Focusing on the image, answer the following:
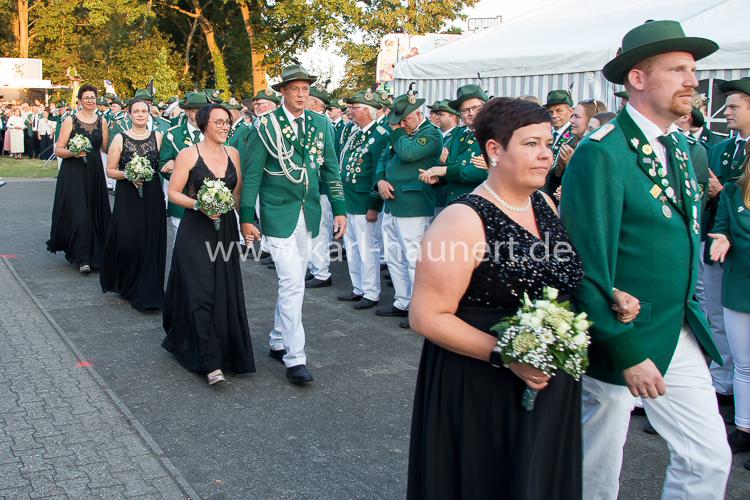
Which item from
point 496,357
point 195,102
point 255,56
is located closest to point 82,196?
point 195,102

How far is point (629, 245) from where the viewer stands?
10.7ft

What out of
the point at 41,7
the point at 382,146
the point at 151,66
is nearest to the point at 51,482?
the point at 382,146

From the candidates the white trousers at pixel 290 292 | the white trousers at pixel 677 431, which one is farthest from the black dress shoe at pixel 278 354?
the white trousers at pixel 677 431

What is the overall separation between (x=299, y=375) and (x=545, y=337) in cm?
378

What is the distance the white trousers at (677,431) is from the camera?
3.25 meters

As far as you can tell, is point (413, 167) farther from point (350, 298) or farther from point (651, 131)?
point (651, 131)

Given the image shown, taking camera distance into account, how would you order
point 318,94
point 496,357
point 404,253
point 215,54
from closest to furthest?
point 496,357 → point 404,253 → point 318,94 → point 215,54

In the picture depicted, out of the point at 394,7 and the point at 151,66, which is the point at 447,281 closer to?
the point at 394,7

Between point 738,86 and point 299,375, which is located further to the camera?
point 299,375

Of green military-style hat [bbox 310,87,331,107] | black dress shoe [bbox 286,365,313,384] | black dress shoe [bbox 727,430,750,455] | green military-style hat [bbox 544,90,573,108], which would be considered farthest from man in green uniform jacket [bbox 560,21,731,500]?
green military-style hat [bbox 310,87,331,107]

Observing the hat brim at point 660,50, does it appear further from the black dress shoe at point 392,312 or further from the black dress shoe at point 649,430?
the black dress shoe at point 392,312

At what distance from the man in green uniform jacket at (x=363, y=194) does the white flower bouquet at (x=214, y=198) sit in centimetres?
319

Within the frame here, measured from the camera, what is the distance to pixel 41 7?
156 feet

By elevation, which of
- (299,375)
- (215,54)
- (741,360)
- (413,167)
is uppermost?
(215,54)
